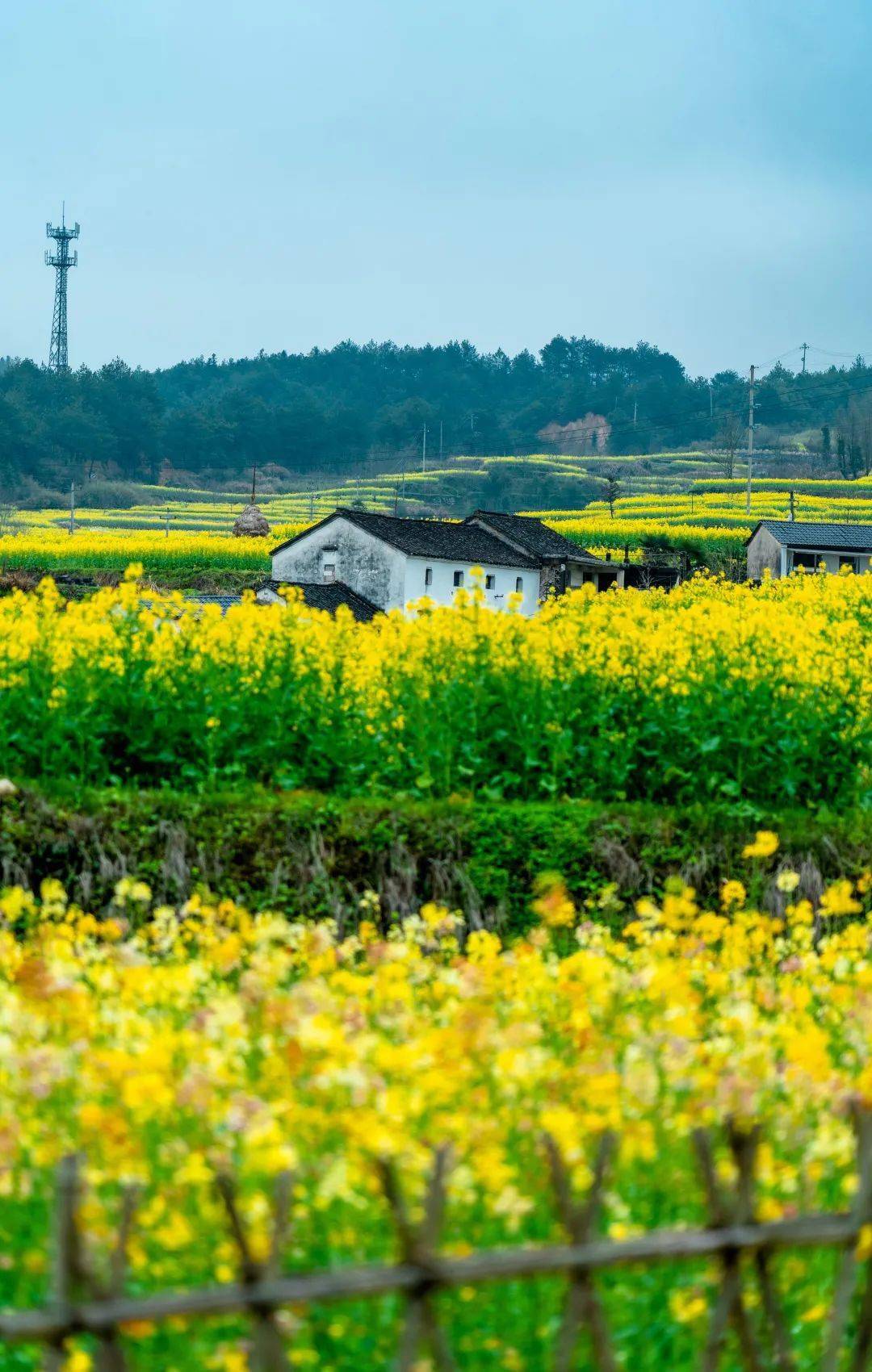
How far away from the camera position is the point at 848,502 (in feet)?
335

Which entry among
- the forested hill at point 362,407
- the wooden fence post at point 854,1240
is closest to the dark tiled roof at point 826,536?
the wooden fence post at point 854,1240

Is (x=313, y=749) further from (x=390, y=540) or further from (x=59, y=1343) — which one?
(x=390, y=540)

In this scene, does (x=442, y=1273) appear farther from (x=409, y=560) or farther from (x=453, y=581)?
(x=453, y=581)

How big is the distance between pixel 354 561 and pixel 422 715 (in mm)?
38173

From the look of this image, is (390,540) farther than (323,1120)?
Yes

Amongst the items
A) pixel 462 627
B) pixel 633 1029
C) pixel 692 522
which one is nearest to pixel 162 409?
pixel 692 522

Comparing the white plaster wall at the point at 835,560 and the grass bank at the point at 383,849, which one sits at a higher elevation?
the white plaster wall at the point at 835,560

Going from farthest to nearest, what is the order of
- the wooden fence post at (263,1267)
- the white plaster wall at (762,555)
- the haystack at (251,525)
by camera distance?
the haystack at (251,525), the white plaster wall at (762,555), the wooden fence post at (263,1267)

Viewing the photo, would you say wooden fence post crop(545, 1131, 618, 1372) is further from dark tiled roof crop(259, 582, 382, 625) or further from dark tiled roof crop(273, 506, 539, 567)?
dark tiled roof crop(273, 506, 539, 567)

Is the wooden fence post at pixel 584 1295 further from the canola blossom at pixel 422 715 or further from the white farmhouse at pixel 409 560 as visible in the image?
the white farmhouse at pixel 409 560

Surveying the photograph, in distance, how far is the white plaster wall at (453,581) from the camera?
50.4 metres

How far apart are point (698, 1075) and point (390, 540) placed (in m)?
45.9

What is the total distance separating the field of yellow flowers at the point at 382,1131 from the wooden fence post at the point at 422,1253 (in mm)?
306

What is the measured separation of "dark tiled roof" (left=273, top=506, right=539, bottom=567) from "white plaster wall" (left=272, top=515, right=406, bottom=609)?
12.1 inches
